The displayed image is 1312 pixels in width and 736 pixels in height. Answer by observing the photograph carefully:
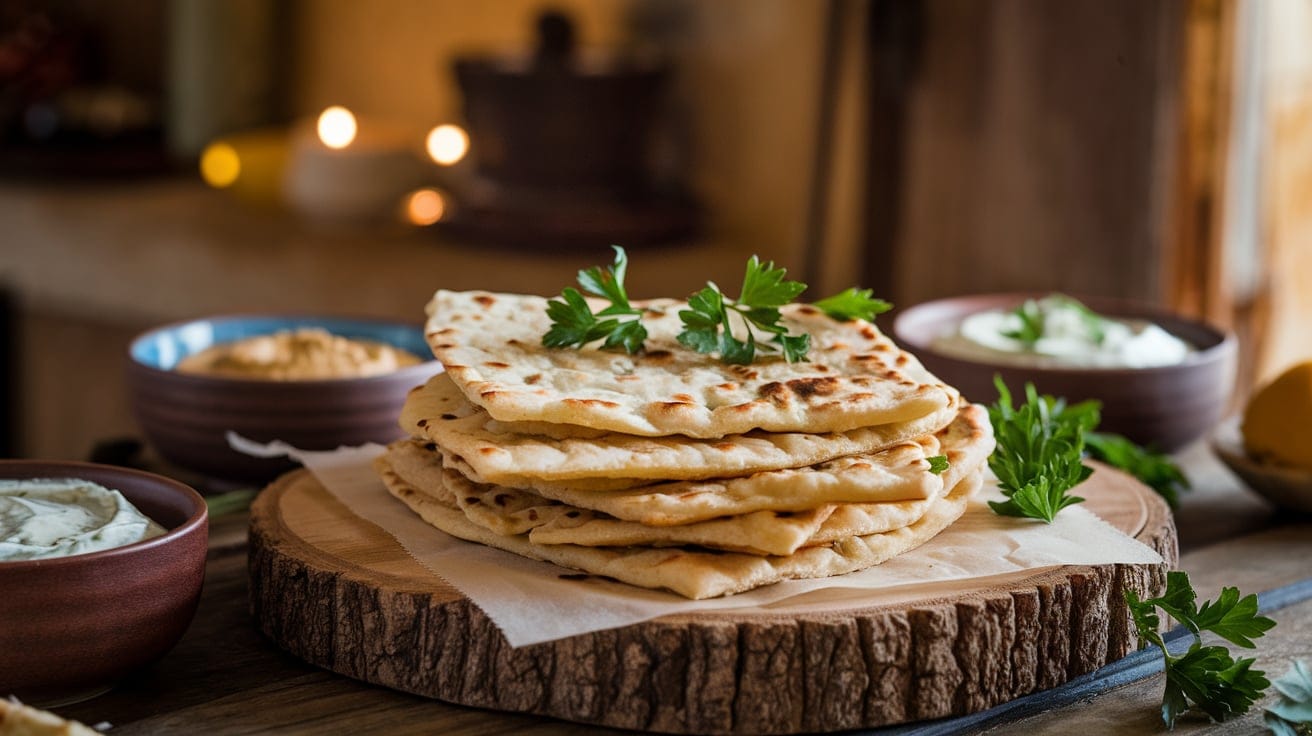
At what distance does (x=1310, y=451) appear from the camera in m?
1.66

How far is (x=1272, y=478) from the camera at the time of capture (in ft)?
5.52

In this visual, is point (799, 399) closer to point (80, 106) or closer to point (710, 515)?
point (710, 515)

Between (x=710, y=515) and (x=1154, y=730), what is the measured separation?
15.5 inches

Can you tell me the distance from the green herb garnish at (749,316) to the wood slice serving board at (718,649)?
1.01 ft

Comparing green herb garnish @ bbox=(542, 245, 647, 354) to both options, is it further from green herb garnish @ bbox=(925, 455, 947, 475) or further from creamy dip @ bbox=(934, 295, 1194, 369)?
creamy dip @ bbox=(934, 295, 1194, 369)

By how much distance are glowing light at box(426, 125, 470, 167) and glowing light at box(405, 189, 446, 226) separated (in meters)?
0.10

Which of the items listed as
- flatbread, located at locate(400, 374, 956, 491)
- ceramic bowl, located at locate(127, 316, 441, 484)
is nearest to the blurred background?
ceramic bowl, located at locate(127, 316, 441, 484)

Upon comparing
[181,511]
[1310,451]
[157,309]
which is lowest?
[157,309]

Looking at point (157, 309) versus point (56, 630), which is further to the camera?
point (157, 309)

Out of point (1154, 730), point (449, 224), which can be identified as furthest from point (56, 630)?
point (449, 224)

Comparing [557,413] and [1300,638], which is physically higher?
[557,413]

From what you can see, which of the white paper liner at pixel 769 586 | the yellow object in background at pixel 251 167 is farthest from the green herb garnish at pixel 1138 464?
the yellow object in background at pixel 251 167

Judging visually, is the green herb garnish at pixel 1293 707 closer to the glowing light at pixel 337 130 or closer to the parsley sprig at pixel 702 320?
the parsley sprig at pixel 702 320

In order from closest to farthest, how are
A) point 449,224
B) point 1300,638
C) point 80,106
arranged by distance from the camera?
point 1300,638
point 449,224
point 80,106
